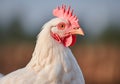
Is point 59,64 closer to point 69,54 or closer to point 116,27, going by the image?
point 69,54

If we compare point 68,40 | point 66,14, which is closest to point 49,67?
point 68,40

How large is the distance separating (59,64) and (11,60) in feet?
29.0

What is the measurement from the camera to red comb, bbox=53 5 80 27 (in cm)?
655

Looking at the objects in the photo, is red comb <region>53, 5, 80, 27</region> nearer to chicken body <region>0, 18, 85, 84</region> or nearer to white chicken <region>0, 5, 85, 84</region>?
white chicken <region>0, 5, 85, 84</region>

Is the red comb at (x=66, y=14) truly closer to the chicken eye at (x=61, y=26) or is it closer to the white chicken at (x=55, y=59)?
the white chicken at (x=55, y=59)

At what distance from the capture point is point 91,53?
48.1 ft

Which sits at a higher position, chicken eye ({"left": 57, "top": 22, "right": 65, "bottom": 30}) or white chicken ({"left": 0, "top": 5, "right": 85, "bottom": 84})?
chicken eye ({"left": 57, "top": 22, "right": 65, "bottom": 30})

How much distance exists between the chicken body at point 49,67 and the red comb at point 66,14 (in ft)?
0.45

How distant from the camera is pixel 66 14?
6637 millimetres

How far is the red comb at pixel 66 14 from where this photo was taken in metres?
6.55

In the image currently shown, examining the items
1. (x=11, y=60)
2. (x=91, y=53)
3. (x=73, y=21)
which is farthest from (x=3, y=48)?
(x=73, y=21)

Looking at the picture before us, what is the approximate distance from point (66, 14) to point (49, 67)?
61cm

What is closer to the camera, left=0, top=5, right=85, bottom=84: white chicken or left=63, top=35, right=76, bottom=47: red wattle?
left=0, top=5, right=85, bottom=84: white chicken

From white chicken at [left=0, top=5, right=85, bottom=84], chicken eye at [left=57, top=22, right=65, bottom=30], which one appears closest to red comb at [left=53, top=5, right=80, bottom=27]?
white chicken at [left=0, top=5, right=85, bottom=84]
